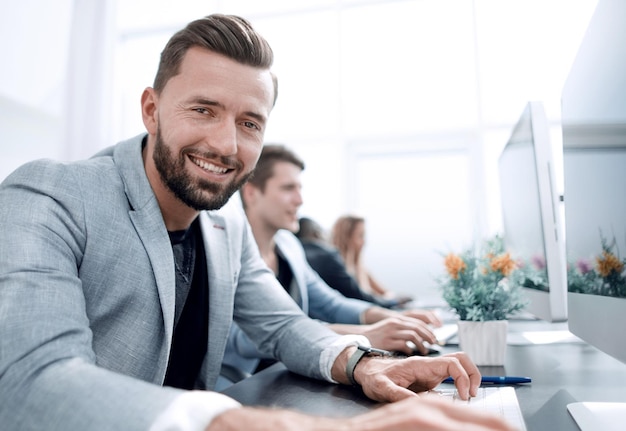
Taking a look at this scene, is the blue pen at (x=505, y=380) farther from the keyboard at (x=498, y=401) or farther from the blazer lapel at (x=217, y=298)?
the blazer lapel at (x=217, y=298)

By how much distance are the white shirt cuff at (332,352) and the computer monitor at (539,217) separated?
0.42 m

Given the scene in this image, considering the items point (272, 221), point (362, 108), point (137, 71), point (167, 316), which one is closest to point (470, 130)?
point (362, 108)

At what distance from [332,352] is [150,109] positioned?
0.66 m

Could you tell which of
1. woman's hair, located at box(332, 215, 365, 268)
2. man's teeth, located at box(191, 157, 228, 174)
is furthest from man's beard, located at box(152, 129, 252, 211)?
woman's hair, located at box(332, 215, 365, 268)

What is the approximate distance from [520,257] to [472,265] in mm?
233

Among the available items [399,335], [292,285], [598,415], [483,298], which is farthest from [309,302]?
[598,415]

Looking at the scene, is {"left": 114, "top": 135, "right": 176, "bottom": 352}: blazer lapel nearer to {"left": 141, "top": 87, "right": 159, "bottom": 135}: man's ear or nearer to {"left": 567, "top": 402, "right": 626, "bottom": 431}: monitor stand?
{"left": 141, "top": 87, "right": 159, "bottom": 135}: man's ear

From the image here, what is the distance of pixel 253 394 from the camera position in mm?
844

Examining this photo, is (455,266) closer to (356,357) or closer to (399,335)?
(399,335)

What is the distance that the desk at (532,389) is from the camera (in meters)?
0.73

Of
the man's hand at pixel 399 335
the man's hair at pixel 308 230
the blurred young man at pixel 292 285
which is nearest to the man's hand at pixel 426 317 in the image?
the blurred young man at pixel 292 285

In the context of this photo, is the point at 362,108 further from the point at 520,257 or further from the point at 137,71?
the point at 520,257

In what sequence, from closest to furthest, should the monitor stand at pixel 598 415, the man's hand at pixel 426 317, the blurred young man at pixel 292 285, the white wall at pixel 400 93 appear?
the monitor stand at pixel 598 415, the blurred young man at pixel 292 285, the man's hand at pixel 426 317, the white wall at pixel 400 93

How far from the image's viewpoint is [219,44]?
3.51 ft
